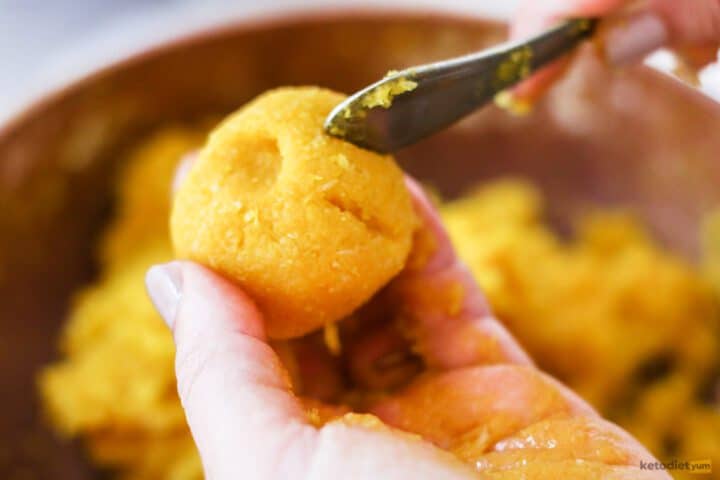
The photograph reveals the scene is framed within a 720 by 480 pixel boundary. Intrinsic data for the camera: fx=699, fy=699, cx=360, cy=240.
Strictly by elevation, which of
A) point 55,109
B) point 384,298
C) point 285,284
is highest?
point 55,109

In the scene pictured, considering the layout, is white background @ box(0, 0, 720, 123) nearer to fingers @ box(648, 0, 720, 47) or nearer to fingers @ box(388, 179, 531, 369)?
fingers @ box(648, 0, 720, 47)

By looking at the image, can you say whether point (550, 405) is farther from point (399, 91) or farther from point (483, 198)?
point (483, 198)

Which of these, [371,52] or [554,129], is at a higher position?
[371,52]

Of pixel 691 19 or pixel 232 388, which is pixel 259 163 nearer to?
pixel 232 388

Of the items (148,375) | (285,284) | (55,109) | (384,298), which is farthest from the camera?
(55,109)

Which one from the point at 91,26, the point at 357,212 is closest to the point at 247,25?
the point at 91,26

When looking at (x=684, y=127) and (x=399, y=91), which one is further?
(x=684, y=127)

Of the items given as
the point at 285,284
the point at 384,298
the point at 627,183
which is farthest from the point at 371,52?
the point at 285,284
